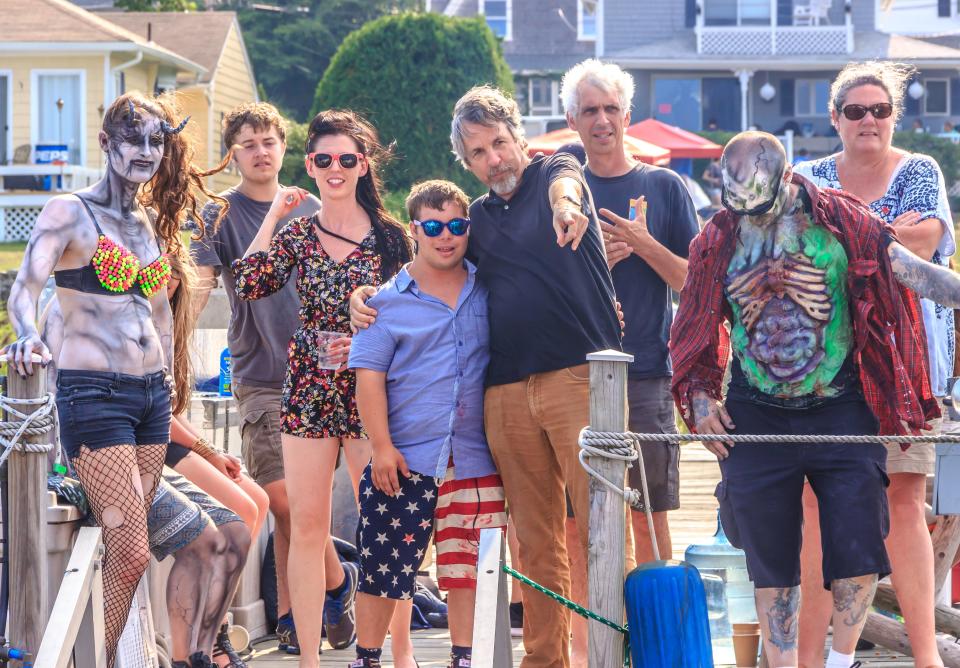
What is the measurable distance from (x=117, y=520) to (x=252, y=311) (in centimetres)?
159

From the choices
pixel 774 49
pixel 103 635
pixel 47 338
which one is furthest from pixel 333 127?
pixel 774 49

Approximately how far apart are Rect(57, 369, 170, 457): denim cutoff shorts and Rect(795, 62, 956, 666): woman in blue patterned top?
2170 millimetres

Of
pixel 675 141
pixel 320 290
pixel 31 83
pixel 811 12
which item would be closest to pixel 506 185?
pixel 320 290

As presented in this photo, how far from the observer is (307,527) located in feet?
16.6

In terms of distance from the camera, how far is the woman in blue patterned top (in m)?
4.73

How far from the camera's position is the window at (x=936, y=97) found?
42594mm

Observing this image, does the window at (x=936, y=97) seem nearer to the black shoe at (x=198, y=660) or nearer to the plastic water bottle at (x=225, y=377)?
the plastic water bottle at (x=225, y=377)

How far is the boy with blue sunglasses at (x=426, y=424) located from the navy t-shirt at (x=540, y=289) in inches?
3.7

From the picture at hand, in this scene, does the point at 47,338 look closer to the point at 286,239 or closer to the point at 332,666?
the point at 286,239

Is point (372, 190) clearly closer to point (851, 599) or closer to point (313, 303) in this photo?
point (313, 303)

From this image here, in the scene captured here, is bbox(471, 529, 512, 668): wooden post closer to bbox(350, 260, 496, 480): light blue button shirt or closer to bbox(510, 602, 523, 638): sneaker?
bbox(350, 260, 496, 480): light blue button shirt

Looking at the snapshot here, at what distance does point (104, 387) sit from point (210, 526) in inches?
28.2

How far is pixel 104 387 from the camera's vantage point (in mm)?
4680

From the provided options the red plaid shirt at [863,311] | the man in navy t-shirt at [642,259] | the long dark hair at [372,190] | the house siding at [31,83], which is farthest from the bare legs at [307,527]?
the house siding at [31,83]
